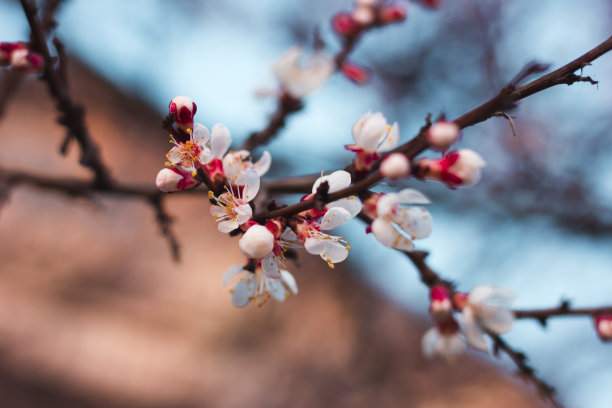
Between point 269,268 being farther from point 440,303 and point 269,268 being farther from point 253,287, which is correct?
point 440,303

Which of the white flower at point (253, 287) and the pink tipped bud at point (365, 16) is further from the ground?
the pink tipped bud at point (365, 16)

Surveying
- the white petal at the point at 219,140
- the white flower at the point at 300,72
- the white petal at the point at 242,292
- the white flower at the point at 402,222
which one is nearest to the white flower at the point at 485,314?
the white flower at the point at 402,222

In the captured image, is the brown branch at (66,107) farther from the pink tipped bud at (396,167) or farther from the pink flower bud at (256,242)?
the pink tipped bud at (396,167)

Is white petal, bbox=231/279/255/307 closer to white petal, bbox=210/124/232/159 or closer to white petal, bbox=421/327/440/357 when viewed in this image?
white petal, bbox=210/124/232/159

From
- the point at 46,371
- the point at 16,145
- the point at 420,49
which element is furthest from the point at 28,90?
the point at 420,49

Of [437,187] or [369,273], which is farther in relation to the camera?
[369,273]

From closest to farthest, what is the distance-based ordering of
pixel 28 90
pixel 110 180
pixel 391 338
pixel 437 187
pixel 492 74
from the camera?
pixel 110 180, pixel 492 74, pixel 437 187, pixel 391 338, pixel 28 90

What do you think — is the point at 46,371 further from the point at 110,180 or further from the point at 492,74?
the point at 492,74
